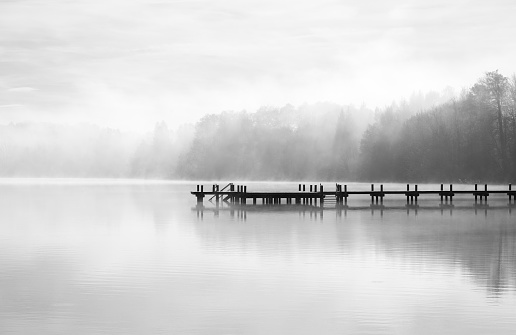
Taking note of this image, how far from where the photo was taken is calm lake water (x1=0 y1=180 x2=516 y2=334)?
15484 mm

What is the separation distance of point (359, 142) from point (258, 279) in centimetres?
11956

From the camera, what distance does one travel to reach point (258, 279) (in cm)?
2094

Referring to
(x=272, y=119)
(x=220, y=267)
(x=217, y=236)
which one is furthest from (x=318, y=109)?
(x=220, y=267)

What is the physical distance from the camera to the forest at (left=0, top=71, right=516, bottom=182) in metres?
99.9

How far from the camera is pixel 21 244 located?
102ft

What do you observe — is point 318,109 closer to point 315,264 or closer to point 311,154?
point 311,154

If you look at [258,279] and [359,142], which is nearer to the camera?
[258,279]

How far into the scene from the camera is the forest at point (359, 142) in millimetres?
99875

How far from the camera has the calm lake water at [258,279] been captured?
15484 mm

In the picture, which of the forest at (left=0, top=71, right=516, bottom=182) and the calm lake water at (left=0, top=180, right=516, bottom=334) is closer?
the calm lake water at (left=0, top=180, right=516, bottom=334)

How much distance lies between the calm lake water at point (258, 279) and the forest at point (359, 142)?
208 feet

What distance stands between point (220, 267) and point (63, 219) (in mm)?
24847

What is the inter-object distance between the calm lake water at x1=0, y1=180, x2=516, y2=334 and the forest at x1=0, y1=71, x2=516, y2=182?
63416 millimetres

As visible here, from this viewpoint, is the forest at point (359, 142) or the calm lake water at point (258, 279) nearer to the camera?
the calm lake water at point (258, 279)
